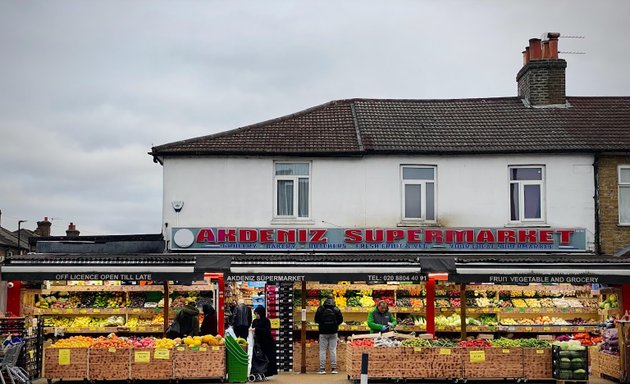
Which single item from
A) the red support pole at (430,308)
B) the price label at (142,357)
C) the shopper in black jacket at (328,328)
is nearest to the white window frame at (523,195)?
the red support pole at (430,308)

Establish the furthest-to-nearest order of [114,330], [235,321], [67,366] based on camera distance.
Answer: [114,330], [235,321], [67,366]

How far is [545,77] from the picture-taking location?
2497 centimetres

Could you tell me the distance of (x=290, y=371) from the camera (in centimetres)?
2016

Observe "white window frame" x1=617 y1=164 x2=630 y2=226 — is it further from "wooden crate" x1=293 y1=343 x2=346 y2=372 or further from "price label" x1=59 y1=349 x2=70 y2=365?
"price label" x1=59 y1=349 x2=70 y2=365

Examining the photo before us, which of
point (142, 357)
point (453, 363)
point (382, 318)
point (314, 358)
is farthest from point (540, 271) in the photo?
point (142, 357)

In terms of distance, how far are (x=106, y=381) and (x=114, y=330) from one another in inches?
156

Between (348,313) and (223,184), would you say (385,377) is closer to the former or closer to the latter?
(348,313)

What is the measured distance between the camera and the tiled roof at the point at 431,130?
2223 cm

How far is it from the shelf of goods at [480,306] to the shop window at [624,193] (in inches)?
86.9

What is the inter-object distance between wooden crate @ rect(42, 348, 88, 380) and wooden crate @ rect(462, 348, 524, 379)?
7.69 metres

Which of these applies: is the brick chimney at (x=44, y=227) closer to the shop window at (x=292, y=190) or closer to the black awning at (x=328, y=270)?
the shop window at (x=292, y=190)

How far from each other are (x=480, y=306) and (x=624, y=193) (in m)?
5.08

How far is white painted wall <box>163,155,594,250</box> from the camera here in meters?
22.1

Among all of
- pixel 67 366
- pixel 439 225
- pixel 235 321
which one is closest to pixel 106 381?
pixel 67 366
